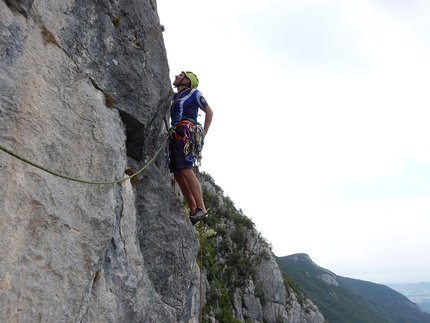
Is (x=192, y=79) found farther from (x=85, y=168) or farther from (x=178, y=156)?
(x=85, y=168)

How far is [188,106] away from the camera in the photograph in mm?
6723

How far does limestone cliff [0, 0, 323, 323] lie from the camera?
3496 millimetres

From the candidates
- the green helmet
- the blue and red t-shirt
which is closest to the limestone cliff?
the blue and red t-shirt

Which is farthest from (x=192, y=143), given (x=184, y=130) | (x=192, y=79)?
(x=192, y=79)

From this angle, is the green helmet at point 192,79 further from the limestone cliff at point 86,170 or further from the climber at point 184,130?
the limestone cliff at point 86,170

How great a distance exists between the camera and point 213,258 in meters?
23.3

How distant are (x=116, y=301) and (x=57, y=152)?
87.5 inches

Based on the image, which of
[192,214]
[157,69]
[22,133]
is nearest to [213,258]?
[192,214]

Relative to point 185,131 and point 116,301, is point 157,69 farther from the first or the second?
point 116,301

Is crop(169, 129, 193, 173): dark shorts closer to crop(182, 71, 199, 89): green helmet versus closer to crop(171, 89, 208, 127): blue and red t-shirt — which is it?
crop(171, 89, 208, 127): blue and red t-shirt

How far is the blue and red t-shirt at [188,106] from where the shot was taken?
21.9 ft

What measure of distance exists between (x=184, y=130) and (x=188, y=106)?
0.65 metres

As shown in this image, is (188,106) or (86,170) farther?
(188,106)

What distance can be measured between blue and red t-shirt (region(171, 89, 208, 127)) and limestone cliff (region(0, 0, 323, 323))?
0.82ft
